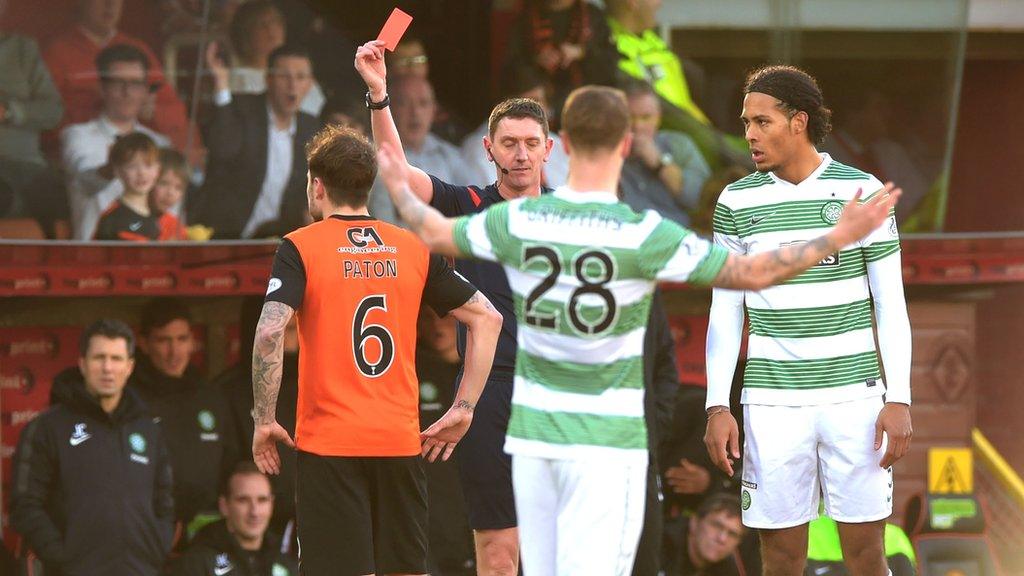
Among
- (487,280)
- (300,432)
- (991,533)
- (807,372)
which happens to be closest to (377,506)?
(300,432)

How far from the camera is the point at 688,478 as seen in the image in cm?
1021

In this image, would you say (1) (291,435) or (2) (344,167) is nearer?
(2) (344,167)

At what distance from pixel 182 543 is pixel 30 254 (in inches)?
75.1

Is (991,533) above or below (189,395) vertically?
below

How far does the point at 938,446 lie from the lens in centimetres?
1202

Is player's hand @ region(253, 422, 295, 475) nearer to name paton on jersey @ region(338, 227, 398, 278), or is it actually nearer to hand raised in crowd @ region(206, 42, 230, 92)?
name paton on jersey @ region(338, 227, 398, 278)

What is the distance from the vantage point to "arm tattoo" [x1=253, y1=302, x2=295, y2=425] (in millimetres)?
5898

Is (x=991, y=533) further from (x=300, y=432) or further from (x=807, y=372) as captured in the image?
(x=300, y=432)

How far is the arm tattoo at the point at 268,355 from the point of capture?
5.90 metres

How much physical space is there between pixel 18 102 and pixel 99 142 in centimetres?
49

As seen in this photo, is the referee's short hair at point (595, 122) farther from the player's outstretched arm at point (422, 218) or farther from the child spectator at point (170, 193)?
the child spectator at point (170, 193)

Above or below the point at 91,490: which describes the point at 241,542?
below

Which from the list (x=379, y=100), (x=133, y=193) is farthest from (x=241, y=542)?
(x=379, y=100)

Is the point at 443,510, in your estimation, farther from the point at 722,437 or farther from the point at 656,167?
the point at 722,437
